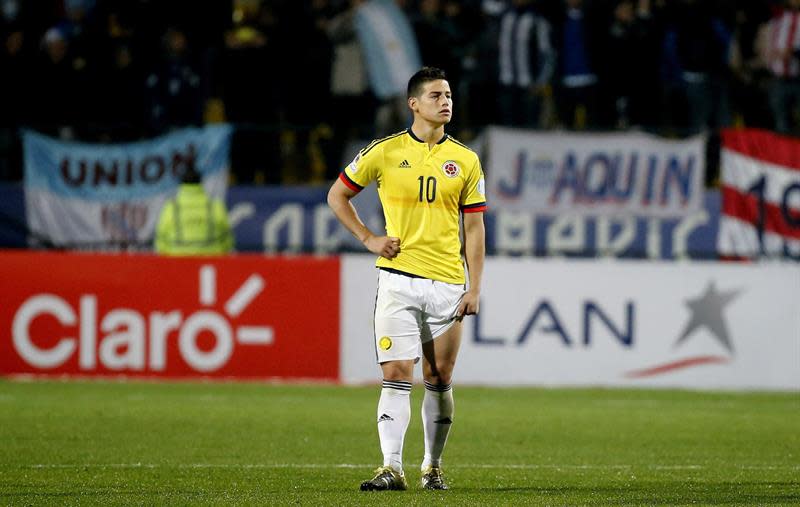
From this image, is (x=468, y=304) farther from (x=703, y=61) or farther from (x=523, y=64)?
(x=703, y=61)

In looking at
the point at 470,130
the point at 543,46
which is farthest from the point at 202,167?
the point at 543,46

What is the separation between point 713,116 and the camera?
65.7 feet

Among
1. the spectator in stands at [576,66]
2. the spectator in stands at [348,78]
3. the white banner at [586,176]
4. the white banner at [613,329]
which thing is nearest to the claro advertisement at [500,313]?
the white banner at [613,329]

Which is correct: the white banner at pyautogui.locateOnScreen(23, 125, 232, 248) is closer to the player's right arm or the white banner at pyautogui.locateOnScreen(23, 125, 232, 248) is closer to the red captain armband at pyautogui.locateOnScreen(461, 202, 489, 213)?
the player's right arm

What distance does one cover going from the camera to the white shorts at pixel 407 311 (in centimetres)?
848

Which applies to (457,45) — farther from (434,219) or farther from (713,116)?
(434,219)

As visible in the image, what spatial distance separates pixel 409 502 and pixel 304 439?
3.73 m

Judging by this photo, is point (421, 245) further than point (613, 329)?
No

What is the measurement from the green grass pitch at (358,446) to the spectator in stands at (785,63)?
16.9ft

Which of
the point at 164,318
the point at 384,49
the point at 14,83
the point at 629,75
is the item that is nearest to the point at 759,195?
the point at 629,75

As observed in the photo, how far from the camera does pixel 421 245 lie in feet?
28.0

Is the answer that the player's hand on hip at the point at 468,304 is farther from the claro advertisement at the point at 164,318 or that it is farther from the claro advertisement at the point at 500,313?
the claro advertisement at the point at 164,318

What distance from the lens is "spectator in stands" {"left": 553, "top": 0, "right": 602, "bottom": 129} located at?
64.4 ft

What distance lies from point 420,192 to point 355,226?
0.40 meters
